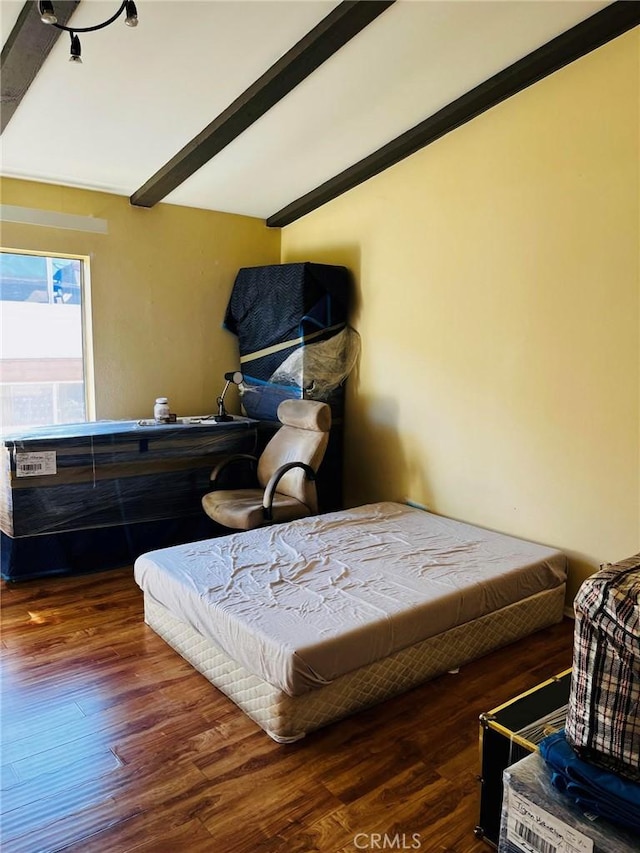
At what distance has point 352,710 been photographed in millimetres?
2246

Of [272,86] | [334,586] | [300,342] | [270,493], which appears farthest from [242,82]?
[334,586]

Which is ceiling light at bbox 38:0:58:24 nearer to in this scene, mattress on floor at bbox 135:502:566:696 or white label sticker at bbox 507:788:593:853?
mattress on floor at bbox 135:502:566:696

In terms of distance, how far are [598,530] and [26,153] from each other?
3844 millimetres

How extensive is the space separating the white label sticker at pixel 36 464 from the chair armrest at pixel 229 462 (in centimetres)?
95

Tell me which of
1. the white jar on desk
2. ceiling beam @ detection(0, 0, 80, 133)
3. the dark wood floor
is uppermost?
ceiling beam @ detection(0, 0, 80, 133)

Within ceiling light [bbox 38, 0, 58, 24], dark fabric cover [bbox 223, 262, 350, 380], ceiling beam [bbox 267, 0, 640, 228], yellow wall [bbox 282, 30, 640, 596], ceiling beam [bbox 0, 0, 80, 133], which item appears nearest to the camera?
ceiling light [bbox 38, 0, 58, 24]

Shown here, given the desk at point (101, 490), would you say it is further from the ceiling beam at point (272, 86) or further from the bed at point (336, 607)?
the ceiling beam at point (272, 86)

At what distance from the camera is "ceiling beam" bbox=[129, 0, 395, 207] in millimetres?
2525

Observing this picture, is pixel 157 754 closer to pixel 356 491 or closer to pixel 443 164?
pixel 356 491

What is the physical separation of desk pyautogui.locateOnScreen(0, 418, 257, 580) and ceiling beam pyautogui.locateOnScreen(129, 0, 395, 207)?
1.64m

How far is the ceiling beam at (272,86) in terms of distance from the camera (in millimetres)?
2525

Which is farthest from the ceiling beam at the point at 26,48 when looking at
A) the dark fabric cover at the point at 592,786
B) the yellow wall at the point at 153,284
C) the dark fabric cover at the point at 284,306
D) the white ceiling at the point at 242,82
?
the dark fabric cover at the point at 592,786

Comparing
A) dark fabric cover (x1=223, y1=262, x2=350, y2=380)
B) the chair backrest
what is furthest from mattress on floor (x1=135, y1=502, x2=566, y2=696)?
dark fabric cover (x1=223, y1=262, x2=350, y2=380)

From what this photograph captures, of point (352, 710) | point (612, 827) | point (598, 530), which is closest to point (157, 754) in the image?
point (352, 710)
